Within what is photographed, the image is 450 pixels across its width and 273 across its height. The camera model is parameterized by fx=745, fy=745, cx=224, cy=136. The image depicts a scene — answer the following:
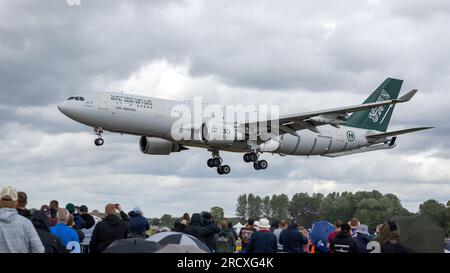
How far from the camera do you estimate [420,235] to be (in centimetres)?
1363

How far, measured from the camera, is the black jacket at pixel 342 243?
16.6m

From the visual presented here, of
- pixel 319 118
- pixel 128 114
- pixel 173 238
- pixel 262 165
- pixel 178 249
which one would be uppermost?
pixel 319 118

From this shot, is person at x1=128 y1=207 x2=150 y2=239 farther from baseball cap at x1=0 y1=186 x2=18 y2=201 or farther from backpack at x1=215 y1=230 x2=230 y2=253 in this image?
baseball cap at x1=0 y1=186 x2=18 y2=201

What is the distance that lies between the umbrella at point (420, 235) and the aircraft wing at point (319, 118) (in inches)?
1373

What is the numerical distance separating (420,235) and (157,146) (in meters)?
45.5

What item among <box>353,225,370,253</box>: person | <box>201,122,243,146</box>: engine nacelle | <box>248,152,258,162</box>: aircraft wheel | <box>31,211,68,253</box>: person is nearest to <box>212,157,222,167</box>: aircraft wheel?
<box>248,152,258,162</box>: aircraft wheel

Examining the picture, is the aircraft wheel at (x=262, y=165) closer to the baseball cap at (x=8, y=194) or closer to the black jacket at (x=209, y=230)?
the black jacket at (x=209, y=230)

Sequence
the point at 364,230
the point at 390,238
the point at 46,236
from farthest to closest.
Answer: the point at 364,230 < the point at 46,236 < the point at 390,238

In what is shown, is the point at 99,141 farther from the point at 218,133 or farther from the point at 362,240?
the point at 362,240

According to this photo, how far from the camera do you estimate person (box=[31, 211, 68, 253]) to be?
1238 centimetres

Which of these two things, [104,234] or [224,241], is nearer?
[104,234]

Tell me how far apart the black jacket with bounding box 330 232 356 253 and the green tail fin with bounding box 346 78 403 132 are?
158 ft

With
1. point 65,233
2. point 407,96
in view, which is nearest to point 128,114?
point 407,96
